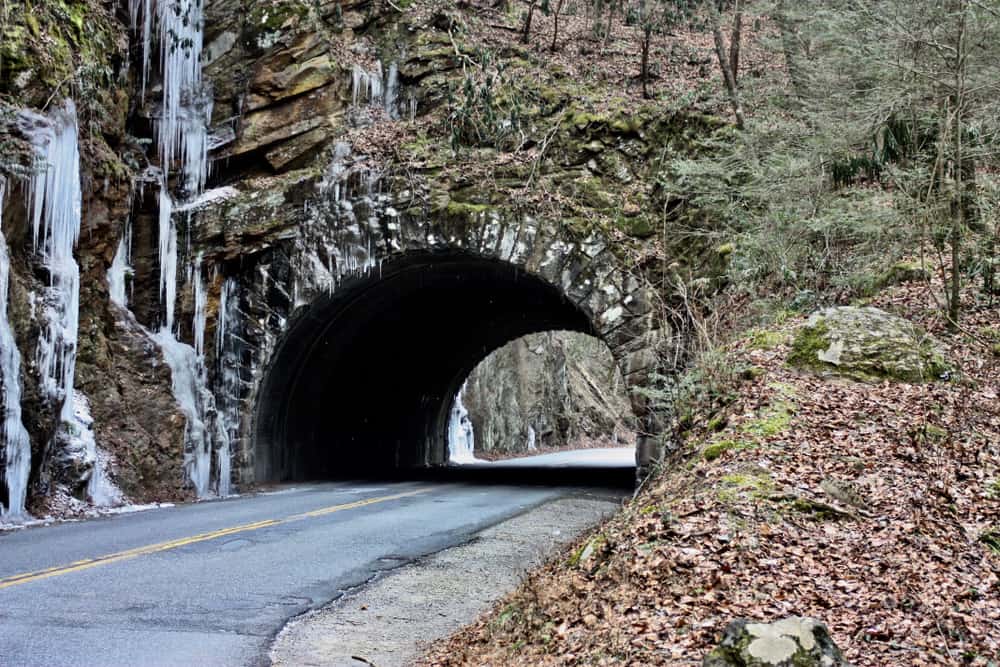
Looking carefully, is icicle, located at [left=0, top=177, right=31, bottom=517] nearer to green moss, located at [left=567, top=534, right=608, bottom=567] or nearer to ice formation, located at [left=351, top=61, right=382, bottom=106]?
ice formation, located at [left=351, top=61, right=382, bottom=106]

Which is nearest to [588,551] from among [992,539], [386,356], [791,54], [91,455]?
[992,539]

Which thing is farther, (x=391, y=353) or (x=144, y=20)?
(x=391, y=353)

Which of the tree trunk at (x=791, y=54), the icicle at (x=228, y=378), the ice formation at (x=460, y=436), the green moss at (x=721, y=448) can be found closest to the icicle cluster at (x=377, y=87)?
the icicle at (x=228, y=378)

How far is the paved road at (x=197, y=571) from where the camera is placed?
196 inches

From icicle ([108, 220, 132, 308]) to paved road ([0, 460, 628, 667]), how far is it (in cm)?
499

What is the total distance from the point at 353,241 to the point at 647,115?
19.0 ft

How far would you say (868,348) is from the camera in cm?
874

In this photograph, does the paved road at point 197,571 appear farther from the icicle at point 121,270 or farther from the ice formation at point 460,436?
the ice formation at point 460,436

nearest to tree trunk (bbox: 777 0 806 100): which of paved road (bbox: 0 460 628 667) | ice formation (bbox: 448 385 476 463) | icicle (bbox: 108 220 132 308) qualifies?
paved road (bbox: 0 460 628 667)

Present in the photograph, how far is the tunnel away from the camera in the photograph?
651 inches

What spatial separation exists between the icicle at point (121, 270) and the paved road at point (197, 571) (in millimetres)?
4988

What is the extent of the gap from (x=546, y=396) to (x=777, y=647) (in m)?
36.0

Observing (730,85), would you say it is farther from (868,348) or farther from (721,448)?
(721,448)

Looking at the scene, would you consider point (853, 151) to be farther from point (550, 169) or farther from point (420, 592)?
point (420, 592)
